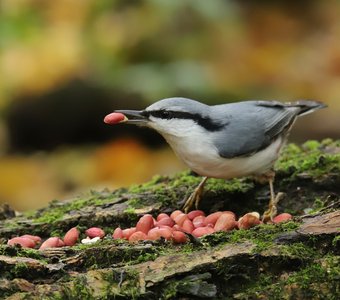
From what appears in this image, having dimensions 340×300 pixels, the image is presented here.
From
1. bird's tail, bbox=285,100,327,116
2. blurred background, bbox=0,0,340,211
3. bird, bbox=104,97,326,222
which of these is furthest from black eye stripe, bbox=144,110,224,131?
blurred background, bbox=0,0,340,211

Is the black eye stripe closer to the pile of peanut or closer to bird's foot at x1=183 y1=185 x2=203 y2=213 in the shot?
bird's foot at x1=183 y1=185 x2=203 y2=213

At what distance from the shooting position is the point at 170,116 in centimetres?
415

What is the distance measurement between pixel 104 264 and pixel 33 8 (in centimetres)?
745

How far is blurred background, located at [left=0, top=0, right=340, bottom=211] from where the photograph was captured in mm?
8320

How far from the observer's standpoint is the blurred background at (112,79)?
8.32m

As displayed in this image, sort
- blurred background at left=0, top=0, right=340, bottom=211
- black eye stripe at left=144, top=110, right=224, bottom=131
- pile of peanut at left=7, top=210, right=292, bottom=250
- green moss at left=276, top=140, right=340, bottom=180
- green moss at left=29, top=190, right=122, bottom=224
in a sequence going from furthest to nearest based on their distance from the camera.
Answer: blurred background at left=0, top=0, right=340, bottom=211, green moss at left=276, top=140, right=340, bottom=180, green moss at left=29, top=190, right=122, bottom=224, black eye stripe at left=144, top=110, right=224, bottom=131, pile of peanut at left=7, top=210, right=292, bottom=250

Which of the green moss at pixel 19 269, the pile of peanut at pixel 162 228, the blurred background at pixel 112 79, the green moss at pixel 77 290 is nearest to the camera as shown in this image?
the green moss at pixel 77 290

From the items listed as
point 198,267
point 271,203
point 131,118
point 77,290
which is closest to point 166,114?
point 131,118

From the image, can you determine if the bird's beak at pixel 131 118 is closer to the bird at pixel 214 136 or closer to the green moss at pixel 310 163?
the bird at pixel 214 136

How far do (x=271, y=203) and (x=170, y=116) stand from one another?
0.67m

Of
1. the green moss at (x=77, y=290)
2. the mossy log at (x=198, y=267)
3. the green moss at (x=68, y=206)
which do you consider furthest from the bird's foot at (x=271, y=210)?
the green moss at (x=77, y=290)

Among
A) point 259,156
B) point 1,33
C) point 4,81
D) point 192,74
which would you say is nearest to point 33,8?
point 1,33

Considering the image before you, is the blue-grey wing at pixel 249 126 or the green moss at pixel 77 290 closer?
the green moss at pixel 77 290

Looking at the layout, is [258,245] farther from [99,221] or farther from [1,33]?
[1,33]
